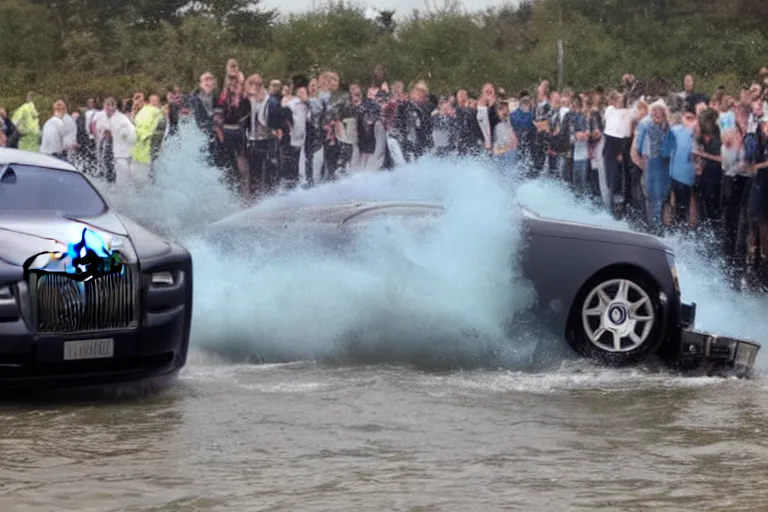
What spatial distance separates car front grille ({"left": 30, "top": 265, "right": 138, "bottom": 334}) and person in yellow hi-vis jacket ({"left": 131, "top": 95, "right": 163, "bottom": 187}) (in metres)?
13.4

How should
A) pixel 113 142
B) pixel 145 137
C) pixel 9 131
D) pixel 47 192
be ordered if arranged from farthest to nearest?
pixel 9 131
pixel 113 142
pixel 145 137
pixel 47 192

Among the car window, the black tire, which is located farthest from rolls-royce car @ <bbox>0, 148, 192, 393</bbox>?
the black tire

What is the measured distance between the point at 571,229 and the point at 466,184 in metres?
0.86

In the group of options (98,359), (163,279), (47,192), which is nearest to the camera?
(98,359)

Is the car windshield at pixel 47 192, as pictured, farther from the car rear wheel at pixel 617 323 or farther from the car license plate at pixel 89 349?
the car rear wheel at pixel 617 323

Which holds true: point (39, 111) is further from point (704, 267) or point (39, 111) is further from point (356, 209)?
point (356, 209)

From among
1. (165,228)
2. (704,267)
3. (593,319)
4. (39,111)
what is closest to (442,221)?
(593,319)

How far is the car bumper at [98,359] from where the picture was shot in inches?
333

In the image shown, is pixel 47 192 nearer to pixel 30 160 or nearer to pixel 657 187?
pixel 30 160

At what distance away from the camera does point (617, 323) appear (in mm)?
10523

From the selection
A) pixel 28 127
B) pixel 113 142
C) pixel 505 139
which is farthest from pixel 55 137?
pixel 505 139

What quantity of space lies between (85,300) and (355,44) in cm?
3566

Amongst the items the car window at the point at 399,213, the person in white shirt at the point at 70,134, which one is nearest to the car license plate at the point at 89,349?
the car window at the point at 399,213

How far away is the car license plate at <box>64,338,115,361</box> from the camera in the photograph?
856cm
